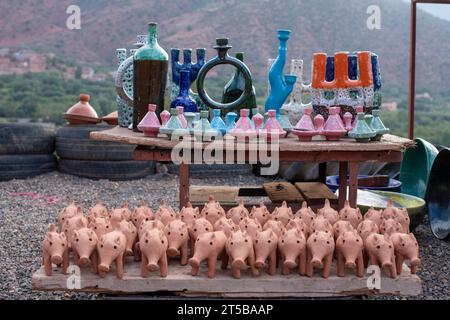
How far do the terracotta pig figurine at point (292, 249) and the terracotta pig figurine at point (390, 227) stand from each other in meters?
0.44

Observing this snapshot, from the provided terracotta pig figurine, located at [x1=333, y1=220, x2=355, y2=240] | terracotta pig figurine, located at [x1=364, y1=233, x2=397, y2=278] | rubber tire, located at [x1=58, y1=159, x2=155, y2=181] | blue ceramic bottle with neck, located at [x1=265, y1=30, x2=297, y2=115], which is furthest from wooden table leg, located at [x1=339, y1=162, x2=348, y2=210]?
rubber tire, located at [x1=58, y1=159, x2=155, y2=181]

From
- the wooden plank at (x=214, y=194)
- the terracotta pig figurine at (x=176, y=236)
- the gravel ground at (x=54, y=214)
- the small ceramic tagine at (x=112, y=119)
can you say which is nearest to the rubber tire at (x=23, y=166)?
the gravel ground at (x=54, y=214)

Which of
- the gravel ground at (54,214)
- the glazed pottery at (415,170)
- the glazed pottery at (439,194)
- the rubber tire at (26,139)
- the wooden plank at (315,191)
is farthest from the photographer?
the rubber tire at (26,139)

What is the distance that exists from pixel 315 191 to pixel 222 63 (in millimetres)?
1133

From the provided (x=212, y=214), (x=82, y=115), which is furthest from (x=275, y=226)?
(x=82, y=115)

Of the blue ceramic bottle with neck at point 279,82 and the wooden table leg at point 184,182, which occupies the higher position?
the blue ceramic bottle with neck at point 279,82

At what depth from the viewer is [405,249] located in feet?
8.77

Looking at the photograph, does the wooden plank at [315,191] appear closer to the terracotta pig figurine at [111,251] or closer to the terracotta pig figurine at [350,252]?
the terracotta pig figurine at [350,252]

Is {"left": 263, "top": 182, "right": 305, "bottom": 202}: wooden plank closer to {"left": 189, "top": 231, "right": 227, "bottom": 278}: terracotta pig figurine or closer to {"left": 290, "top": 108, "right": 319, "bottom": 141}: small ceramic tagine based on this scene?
{"left": 290, "top": 108, "right": 319, "bottom": 141}: small ceramic tagine

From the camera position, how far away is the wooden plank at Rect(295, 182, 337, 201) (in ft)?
12.7

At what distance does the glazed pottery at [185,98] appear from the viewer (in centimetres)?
360

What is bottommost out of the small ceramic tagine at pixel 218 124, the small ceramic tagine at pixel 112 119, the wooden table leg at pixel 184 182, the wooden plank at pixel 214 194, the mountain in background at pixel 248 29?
the wooden plank at pixel 214 194

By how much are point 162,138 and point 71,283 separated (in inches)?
38.8

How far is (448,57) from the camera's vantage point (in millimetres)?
16812
